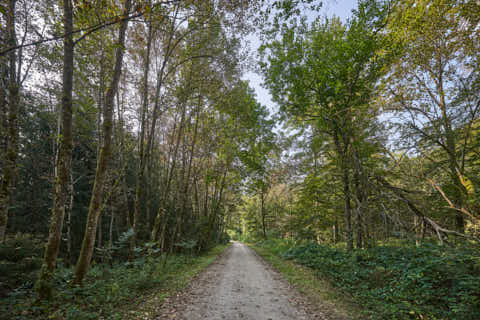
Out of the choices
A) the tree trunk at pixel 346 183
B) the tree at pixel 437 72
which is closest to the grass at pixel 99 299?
the tree trunk at pixel 346 183

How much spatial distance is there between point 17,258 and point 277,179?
683 inches

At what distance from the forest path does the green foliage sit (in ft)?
5.33

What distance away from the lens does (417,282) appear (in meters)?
4.50

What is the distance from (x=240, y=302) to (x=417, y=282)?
424cm

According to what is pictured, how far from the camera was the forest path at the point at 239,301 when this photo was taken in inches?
169

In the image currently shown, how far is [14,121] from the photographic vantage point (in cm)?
575

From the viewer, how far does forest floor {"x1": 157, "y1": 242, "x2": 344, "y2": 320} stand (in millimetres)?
4285

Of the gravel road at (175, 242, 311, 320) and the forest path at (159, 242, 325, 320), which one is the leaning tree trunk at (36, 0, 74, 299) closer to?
the forest path at (159, 242, 325, 320)

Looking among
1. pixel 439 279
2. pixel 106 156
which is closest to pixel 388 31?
pixel 439 279

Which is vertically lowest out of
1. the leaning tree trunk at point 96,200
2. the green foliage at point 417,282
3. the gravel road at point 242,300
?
the gravel road at point 242,300

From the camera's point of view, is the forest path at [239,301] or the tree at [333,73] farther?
the tree at [333,73]

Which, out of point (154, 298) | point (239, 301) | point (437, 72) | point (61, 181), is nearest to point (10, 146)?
point (61, 181)

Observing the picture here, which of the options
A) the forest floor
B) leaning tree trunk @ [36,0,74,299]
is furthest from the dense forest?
the forest floor

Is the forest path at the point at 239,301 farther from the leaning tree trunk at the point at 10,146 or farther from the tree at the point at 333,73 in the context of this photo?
the leaning tree trunk at the point at 10,146
